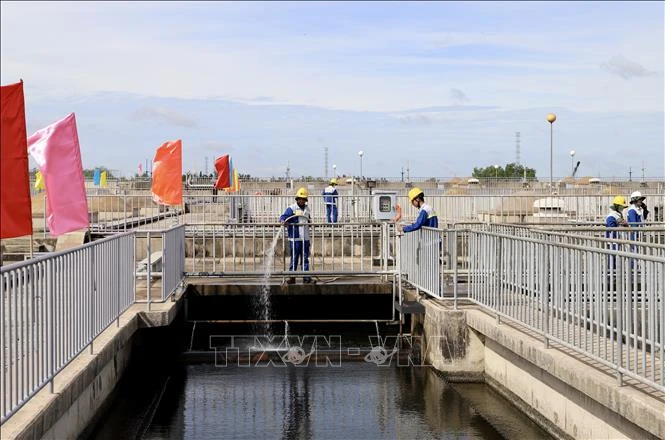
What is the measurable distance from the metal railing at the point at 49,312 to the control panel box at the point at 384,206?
707 cm

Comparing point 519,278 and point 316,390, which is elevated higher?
point 519,278

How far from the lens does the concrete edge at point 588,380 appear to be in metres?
6.57

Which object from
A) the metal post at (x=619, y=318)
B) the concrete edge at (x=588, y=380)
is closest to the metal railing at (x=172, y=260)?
the concrete edge at (x=588, y=380)

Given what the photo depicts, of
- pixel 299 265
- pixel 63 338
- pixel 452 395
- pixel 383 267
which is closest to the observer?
pixel 63 338

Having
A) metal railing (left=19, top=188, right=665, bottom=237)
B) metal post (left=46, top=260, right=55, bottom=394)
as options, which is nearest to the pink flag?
metal post (left=46, top=260, right=55, bottom=394)

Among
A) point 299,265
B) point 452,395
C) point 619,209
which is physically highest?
point 619,209

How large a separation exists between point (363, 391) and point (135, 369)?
3.62 metres

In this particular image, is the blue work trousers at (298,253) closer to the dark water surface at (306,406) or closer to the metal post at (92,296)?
the dark water surface at (306,406)

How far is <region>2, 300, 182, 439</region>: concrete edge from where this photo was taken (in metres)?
6.44

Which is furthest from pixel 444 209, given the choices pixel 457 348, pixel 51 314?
pixel 51 314

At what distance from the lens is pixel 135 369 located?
12.7 metres

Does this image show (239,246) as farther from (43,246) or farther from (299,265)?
(43,246)

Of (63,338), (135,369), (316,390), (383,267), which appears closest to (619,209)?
(383,267)

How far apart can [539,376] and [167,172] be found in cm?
942
